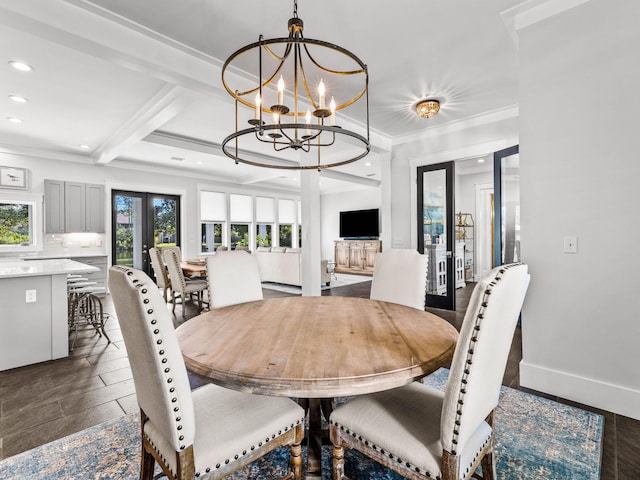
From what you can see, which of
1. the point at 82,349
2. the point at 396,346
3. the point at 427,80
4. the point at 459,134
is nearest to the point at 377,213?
the point at 459,134

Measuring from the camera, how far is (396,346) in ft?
4.29

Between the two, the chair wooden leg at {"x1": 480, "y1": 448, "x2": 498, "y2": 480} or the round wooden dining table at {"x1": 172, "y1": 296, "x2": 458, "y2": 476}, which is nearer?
the round wooden dining table at {"x1": 172, "y1": 296, "x2": 458, "y2": 476}

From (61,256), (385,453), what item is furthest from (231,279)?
(61,256)

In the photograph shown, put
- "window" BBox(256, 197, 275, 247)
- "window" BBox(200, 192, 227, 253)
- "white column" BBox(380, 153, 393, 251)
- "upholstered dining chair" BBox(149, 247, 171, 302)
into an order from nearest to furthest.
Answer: "upholstered dining chair" BBox(149, 247, 171, 302) < "white column" BBox(380, 153, 393, 251) < "window" BBox(200, 192, 227, 253) < "window" BBox(256, 197, 275, 247)

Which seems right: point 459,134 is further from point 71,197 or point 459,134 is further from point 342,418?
point 71,197

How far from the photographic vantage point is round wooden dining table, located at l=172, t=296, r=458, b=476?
1.04m

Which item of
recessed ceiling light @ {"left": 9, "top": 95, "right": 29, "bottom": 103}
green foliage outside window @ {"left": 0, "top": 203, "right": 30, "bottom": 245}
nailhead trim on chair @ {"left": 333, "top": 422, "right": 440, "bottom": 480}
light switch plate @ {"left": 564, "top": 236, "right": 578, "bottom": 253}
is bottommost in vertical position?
nailhead trim on chair @ {"left": 333, "top": 422, "right": 440, "bottom": 480}

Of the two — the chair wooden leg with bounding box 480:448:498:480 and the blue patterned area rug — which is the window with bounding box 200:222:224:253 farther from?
the chair wooden leg with bounding box 480:448:498:480

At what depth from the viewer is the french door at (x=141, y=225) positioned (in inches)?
269

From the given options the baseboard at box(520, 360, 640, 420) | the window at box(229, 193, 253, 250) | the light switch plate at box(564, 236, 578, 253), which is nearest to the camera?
the baseboard at box(520, 360, 640, 420)

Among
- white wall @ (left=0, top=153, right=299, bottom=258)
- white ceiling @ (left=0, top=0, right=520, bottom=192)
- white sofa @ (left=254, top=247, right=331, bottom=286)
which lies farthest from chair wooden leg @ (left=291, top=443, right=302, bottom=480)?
white wall @ (left=0, top=153, right=299, bottom=258)

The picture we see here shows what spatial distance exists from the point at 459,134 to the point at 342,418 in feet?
14.6

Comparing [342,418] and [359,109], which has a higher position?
[359,109]

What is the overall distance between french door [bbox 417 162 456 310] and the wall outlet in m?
4.65
